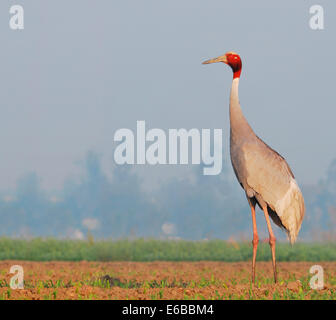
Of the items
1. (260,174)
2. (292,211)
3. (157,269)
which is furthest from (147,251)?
(260,174)

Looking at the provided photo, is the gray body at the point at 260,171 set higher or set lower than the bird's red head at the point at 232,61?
lower

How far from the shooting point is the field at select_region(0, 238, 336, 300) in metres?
8.22

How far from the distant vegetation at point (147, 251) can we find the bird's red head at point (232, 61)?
27.7 ft

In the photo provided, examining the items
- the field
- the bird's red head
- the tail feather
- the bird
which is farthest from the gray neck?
the field

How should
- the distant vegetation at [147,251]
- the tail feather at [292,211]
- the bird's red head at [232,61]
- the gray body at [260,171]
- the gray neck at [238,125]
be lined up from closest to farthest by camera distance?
the gray body at [260,171], the gray neck at [238,125], the tail feather at [292,211], the bird's red head at [232,61], the distant vegetation at [147,251]

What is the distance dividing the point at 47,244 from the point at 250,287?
11.0 meters

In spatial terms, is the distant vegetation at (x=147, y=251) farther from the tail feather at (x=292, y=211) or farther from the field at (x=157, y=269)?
the tail feather at (x=292, y=211)

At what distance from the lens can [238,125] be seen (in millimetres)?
9719

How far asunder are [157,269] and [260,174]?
18.2 feet

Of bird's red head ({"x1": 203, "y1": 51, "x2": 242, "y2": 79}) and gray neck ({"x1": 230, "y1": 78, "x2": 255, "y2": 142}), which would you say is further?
bird's red head ({"x1": 203, "y1": 51, "x2": 242, "y2": 79})

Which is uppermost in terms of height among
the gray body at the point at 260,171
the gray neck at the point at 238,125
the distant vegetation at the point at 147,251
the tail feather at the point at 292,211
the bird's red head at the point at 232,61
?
the bird's red head at the point at 232,61

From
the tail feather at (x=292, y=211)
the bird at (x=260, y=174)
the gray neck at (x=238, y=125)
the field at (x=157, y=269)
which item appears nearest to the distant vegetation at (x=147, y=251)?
the field at (x=157, y=269)

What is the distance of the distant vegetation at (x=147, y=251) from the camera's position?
57.9ft

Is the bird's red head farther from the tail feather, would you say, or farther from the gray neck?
the tail feather
